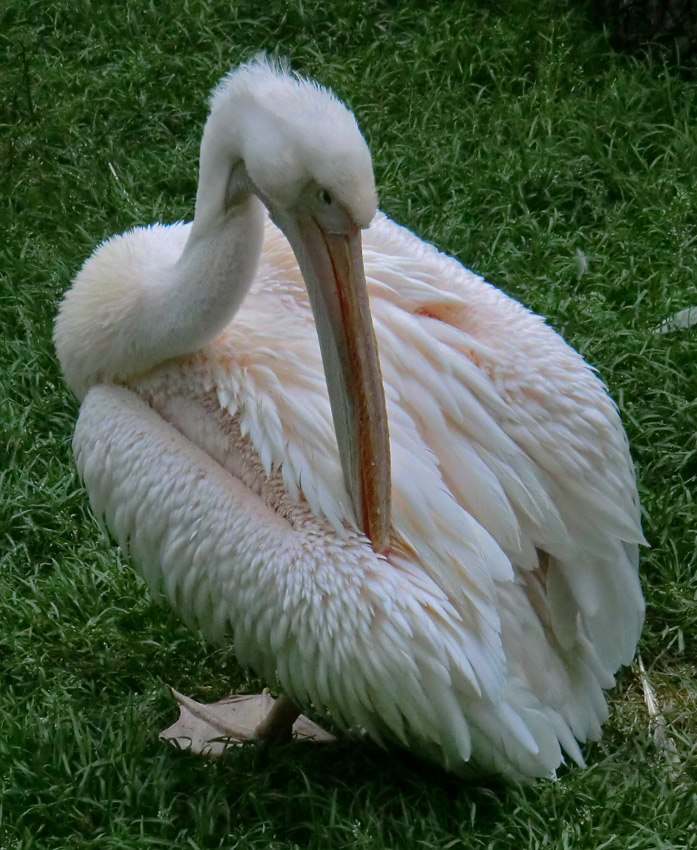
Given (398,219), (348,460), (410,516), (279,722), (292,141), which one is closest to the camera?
(292,141)

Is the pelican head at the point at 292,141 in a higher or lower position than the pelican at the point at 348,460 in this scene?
higher

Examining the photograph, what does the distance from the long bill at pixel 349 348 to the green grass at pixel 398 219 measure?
82cm

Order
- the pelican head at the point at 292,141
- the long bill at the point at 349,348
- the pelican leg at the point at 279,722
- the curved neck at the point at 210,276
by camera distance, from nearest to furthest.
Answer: the pelican head at the point at 292,141 < the long bill at the point at 349,348 < the curved neck at the point at 210,276 < the pelican leg at the point at 279,722

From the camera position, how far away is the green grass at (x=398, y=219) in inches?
116

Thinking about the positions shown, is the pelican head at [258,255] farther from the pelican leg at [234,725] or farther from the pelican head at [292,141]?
the pelican leg at [234,725]

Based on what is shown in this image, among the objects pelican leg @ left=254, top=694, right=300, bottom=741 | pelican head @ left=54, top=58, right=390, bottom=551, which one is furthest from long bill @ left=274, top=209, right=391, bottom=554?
pelican leg @ left=254, top=694, right=300, bottom=741

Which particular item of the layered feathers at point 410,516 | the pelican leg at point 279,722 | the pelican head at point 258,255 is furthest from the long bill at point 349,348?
the pelican leg at point 279,722

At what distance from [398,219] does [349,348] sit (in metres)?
2.23

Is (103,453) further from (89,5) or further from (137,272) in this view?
(89,5)

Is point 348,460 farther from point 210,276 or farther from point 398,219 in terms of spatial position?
point 398,219

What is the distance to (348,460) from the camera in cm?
267

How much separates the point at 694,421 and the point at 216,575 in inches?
68.4

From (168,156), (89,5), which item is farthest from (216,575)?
(89,5)

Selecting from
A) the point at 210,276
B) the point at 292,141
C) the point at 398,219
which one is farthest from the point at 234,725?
the point at 398,219
